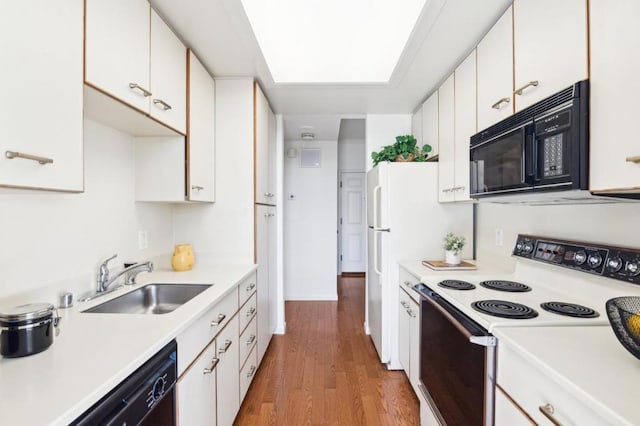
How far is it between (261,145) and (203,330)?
1614 millimetres

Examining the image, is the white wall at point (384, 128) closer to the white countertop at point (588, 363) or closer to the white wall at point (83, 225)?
the white wall at point (83, 225)

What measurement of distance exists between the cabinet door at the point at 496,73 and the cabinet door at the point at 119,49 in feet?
5.52

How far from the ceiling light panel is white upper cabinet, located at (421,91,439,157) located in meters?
0.43

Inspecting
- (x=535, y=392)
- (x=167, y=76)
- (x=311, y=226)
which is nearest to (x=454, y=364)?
(x=535, y=392)

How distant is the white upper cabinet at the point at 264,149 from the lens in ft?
7.78

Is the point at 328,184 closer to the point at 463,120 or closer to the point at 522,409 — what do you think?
the point at 463,120

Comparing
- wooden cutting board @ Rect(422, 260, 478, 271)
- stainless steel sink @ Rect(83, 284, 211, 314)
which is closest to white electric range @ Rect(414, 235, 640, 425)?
wooden cutting board @ Rect(422, 260, 478, 271)

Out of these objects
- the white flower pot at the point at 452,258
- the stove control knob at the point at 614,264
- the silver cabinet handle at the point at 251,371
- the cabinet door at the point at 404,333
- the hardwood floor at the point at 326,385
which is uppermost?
the stove control knob at the point at 614,264

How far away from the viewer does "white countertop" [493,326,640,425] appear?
2.06 ft

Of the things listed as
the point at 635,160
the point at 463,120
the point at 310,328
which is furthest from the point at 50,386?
the point at 310,328

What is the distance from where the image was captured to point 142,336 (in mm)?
962

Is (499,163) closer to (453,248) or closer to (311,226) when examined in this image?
(453,248)

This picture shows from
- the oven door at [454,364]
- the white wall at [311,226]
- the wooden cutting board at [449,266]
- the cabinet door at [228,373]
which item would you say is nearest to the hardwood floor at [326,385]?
the cabinet door at [228,373]

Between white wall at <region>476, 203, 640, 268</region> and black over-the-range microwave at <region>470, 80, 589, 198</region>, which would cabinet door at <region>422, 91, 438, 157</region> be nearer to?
white wall at <region>476, 203, 640, 268</region>
